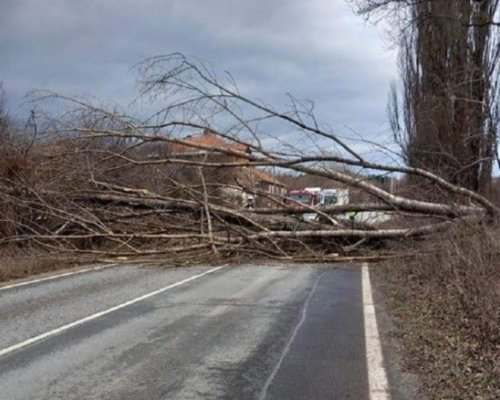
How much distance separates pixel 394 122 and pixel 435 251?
15.6 m

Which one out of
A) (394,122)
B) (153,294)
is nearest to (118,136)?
(153,294)

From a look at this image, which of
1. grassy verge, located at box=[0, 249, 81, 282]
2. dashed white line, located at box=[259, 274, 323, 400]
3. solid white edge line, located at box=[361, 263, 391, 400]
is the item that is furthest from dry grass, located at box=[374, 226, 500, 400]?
grassy verge, located at box=[0, 249, 81, 282]

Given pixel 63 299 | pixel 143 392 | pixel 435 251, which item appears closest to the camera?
pixel 143 392

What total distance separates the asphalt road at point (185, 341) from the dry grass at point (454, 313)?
2.05 ft

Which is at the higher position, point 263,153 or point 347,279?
point 263,153

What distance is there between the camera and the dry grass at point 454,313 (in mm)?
6000

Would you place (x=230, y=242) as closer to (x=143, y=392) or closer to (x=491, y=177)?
(x=491, y=177)

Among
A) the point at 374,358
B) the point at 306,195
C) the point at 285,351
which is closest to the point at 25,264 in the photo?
the point at 306,195

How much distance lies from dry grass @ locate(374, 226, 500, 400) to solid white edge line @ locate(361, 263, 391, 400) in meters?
0.31

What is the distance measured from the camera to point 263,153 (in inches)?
629

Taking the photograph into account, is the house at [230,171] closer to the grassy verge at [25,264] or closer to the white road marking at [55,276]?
the white road marking at [55,276]

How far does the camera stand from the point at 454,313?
28.8 feet

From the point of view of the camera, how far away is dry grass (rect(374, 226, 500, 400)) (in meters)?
6.00

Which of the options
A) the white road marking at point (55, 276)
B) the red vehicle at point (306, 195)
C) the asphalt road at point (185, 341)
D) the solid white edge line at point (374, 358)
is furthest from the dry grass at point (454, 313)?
the white road marking at point (55, 276)
